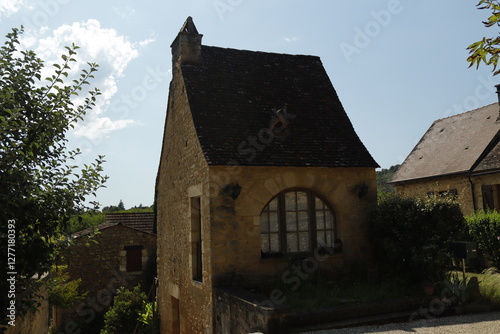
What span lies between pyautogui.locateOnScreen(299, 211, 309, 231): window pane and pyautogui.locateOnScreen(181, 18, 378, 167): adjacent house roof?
119cm

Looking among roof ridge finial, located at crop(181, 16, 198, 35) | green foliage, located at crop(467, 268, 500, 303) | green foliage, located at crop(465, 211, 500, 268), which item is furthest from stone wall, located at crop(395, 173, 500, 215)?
roof ridge finial, located at crop(181, 16, 198, 35)

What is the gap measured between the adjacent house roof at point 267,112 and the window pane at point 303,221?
1.19 m

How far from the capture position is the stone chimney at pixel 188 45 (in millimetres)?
10305

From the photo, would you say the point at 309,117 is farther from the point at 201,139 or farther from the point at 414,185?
the point at 414,185

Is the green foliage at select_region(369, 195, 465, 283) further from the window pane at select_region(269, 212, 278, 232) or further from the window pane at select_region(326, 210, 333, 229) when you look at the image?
the window pane at select_region(269, 212, 278, 232)

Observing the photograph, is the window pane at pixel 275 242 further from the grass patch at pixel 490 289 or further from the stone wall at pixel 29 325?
the stone wall at pixel 29 325

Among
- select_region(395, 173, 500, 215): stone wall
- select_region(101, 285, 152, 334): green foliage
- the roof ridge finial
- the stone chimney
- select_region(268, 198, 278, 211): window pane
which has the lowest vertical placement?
select_region(101, 285, 152, 334): green foliage

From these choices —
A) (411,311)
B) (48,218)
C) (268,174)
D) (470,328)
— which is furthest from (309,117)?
(48,218)

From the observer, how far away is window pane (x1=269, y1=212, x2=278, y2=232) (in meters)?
9.08

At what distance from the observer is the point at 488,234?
1202cm

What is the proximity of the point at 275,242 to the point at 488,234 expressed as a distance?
712cm

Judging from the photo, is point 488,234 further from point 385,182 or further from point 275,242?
point 385,182

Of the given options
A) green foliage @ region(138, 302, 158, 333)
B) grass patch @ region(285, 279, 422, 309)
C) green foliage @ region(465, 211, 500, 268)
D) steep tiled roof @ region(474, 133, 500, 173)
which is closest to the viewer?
grass patch @ region(285, 279, 422, 309)

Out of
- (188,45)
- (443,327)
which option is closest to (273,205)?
(443,327)
